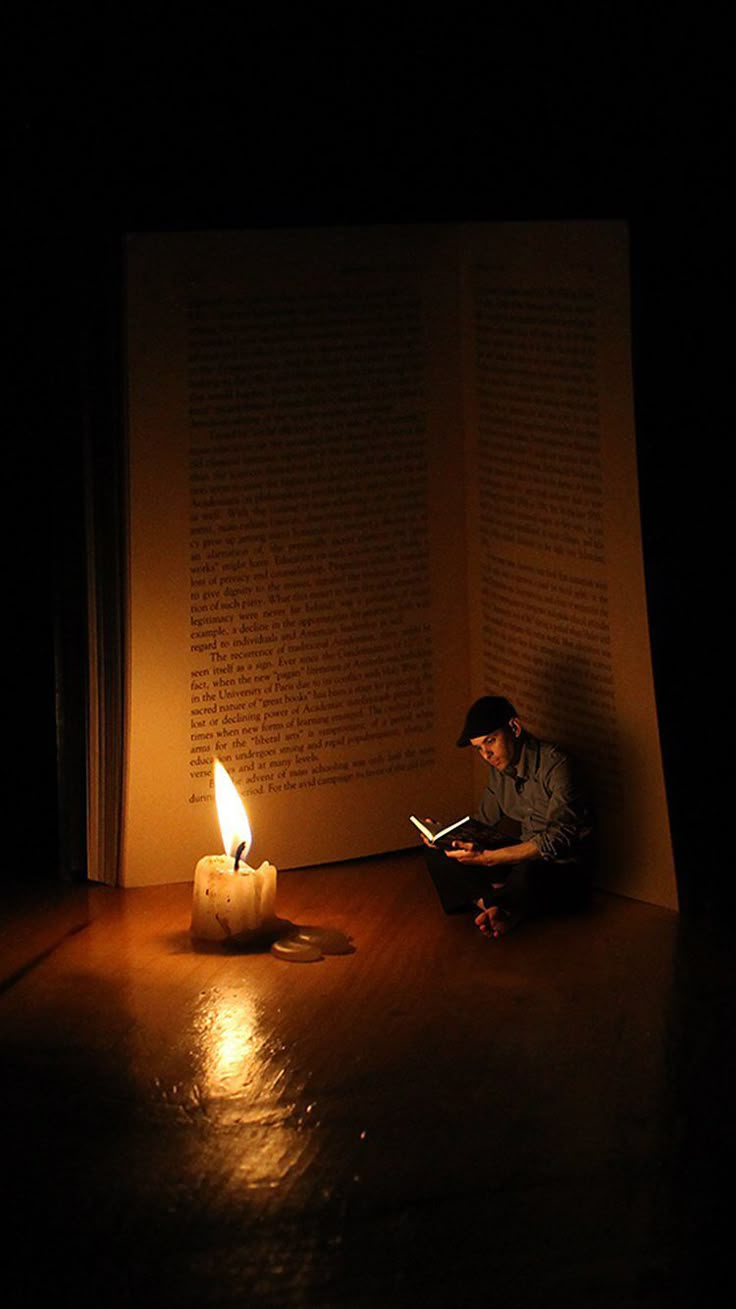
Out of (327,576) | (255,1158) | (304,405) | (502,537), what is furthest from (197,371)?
(255,1158)

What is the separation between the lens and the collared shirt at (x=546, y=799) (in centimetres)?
320

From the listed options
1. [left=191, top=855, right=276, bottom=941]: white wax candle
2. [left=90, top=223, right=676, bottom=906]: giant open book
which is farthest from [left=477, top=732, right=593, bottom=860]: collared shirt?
[left=191, top=855, right=276, bottom=941]: white wax candle

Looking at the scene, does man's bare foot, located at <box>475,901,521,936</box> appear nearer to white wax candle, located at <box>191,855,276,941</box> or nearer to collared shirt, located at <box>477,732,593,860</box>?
collared shirt, located at <box>477,732,593,860</box>

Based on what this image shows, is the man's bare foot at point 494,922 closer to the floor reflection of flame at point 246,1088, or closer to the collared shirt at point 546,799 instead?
the collared shirt at point 546,799

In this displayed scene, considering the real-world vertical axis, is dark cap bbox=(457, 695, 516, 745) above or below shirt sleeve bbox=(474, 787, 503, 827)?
above

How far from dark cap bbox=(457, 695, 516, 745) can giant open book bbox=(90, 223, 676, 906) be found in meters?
0.18

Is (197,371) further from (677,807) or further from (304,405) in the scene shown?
(677,807)

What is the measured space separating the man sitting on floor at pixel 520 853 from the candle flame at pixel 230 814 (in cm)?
35

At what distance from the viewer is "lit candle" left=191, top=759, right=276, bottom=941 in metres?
3.11

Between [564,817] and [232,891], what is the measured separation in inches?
24.9

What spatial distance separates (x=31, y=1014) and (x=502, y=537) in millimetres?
1312

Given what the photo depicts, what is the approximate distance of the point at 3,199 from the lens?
342 centimetres

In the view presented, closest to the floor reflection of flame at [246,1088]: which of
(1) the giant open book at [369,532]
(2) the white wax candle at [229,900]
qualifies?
(2) the white wax candle at [229,900]

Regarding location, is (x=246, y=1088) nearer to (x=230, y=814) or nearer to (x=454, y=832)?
(x=230, y=814)
